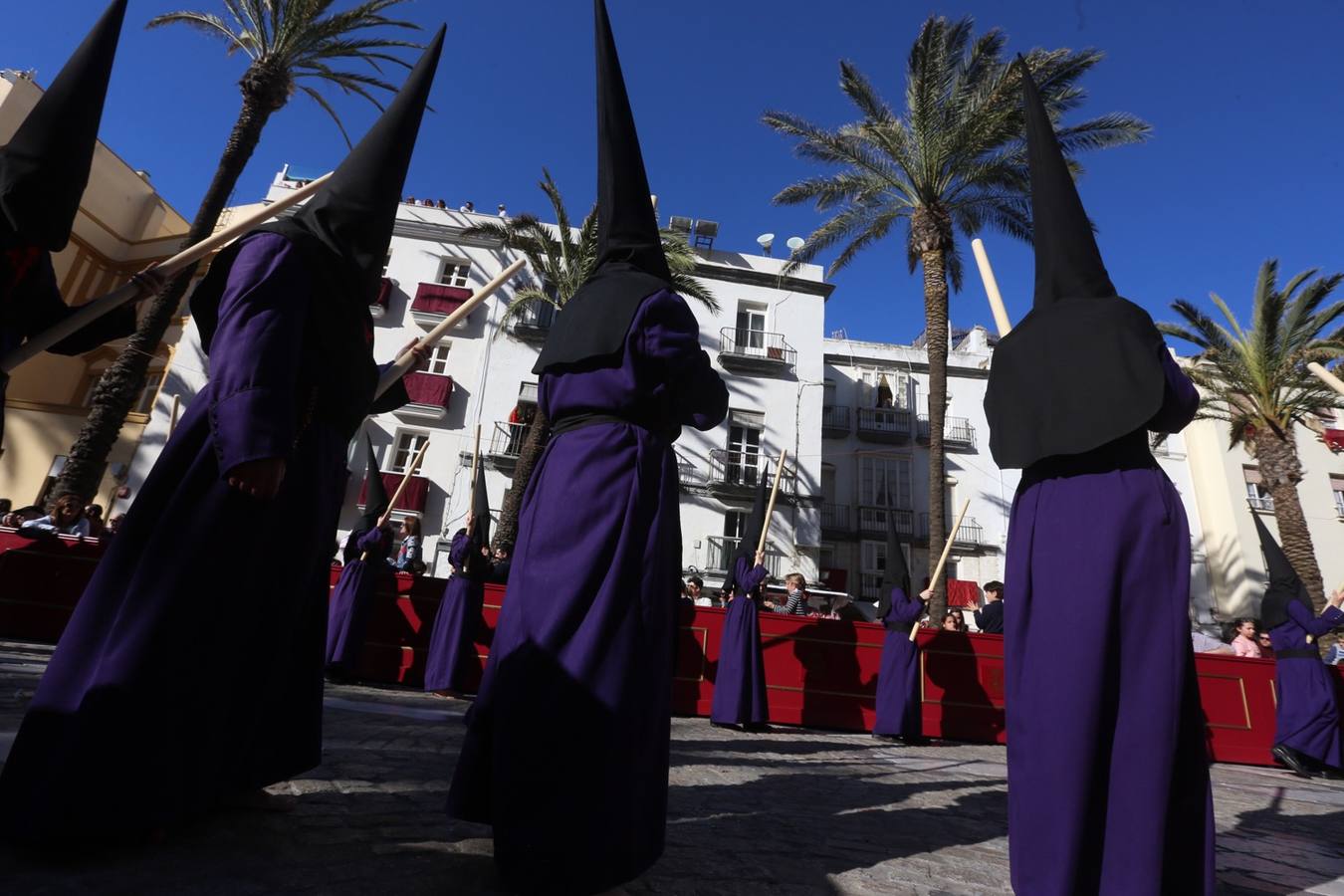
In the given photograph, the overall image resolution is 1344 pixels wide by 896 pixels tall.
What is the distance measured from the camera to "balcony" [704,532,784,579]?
2194cm

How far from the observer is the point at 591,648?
82.7 inches

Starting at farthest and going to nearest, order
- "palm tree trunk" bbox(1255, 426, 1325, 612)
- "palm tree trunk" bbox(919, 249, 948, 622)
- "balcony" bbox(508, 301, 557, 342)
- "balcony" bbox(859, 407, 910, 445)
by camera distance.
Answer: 1. "balcony" bbox(859, 407, 910, 445)
2. "balcony" bbox(508, 301, 557, 342)
3. "palm tree trunk" bbox(1255, 426, 1325, 612)
4. "palm tree trunk" bbox(919, 249, 948, 622)

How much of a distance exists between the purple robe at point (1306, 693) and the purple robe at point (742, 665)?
6021 mm

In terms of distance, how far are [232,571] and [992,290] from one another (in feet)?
10.4

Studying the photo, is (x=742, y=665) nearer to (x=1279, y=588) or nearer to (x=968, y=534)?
(x=1279, y=588)

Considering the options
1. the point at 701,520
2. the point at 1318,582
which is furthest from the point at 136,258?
the point at 1318,582

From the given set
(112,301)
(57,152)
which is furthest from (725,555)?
(57,152)

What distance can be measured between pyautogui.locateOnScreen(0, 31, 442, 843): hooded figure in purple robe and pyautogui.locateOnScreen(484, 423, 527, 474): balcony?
19.6m

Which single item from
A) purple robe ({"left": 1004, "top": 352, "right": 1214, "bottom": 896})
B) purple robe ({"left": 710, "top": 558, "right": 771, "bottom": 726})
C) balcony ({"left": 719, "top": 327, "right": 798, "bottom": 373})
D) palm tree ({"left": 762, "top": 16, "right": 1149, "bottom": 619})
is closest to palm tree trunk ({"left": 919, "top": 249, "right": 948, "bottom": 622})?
palm tree ({"left": 762, "top": 16, "right": 1149, "bottom": 619})

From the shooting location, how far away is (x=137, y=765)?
6.14 ft

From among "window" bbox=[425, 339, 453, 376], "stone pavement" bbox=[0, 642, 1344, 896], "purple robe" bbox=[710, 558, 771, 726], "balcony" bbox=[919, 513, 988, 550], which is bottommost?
"stone pavement" bbox=[0, 642, 1344, 896]

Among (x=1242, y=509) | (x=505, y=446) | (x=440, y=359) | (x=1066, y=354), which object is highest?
(x=440, y=359)

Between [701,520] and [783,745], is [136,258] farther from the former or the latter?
[783,745]

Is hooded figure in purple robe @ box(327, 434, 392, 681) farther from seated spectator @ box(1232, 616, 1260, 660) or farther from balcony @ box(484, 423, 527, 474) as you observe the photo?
seated spectator @ box(1232, 616, 1260, 660)
